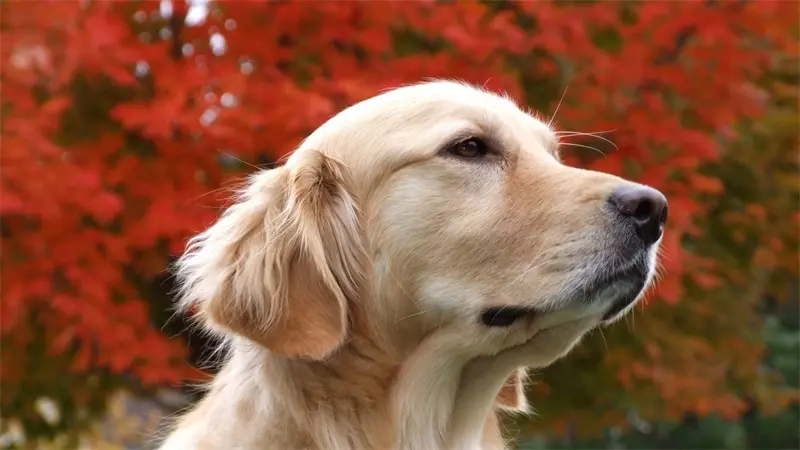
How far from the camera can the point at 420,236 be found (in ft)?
8.34

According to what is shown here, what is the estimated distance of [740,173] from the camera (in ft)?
19.6

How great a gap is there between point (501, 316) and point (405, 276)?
0.29m

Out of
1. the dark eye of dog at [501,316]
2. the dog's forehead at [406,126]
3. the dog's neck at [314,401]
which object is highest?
the dog's forehead at [406,126]

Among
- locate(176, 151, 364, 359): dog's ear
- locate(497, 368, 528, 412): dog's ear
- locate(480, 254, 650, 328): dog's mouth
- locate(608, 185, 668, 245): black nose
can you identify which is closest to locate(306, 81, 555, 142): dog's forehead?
locate(176, 151, 364, 359): dog's ear

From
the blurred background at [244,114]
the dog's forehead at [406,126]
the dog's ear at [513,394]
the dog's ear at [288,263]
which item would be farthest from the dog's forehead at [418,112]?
the blurred background at [244,114]

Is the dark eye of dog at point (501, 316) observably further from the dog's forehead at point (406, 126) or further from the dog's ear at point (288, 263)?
the dog's forehead at point (406, 126)

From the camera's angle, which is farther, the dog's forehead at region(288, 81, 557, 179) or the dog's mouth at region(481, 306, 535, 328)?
the dog's forehead at region(288, 81, 557, 179)

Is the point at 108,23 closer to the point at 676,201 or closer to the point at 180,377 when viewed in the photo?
the point at 180,377

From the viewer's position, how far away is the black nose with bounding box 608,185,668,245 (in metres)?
2.41

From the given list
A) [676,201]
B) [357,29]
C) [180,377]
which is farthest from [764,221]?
[180,377]

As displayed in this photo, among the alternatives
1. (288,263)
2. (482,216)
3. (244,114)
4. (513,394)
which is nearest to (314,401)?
(288,263)

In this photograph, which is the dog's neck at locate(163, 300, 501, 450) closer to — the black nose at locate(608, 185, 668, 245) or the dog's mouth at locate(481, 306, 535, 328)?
the dog's mouth at locate(481, 306, 535, 328)

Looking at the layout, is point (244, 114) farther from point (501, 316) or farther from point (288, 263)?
point (501, 316)

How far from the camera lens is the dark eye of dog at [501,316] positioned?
2.46 metres
